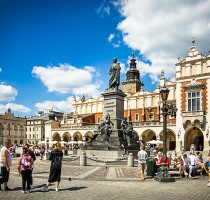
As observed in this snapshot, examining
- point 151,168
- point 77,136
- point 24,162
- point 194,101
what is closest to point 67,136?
point 77,136

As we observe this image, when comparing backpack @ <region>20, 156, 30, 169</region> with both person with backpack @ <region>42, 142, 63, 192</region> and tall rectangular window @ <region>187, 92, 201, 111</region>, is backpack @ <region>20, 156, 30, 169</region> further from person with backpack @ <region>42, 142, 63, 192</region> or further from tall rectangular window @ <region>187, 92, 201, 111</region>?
tall rectangular window @ <region>187, 92, 201, 111</region>

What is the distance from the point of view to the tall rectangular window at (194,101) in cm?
4303

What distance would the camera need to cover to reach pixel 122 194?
28.9 ft

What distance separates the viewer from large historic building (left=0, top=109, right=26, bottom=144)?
8638cm

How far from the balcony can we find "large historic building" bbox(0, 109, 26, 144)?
203 feet

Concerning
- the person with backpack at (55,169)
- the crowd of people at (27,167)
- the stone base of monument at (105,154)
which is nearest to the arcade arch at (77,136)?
the stone base of monument at (105,154)

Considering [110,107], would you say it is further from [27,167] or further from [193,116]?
[193,116]

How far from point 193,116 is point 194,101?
8.30 ft

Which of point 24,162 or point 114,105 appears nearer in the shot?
point 24,162

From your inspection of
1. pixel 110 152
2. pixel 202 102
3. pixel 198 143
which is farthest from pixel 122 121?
pixel 198 143

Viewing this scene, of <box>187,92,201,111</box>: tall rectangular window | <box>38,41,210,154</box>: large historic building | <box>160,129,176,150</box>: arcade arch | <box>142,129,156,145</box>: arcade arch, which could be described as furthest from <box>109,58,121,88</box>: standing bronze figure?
<box>160,129,176,150</box>: arcade arch

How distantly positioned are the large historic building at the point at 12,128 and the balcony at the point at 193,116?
62.0m

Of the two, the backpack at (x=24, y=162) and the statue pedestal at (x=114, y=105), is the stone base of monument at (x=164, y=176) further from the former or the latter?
the statue pedestal at (x=114, y=105)

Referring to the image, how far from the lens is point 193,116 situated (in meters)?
42.7
